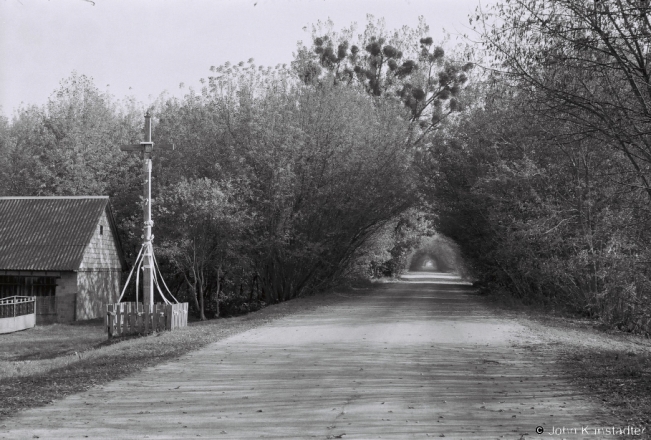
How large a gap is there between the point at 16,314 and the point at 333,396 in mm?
21889

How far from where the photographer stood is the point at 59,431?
6.93 meters

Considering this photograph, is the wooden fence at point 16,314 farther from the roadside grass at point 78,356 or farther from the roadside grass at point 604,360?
the roadside grass at point 604,360

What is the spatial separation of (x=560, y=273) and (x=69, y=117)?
34.3 m

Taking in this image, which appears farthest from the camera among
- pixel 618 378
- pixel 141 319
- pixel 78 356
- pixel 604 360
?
pixel 141 319

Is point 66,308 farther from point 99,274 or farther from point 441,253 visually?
point 441,253

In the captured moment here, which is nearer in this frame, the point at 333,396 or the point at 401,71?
the point at 333,396

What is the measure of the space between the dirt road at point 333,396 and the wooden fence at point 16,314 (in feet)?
47.7

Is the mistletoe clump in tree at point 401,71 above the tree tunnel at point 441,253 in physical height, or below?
above

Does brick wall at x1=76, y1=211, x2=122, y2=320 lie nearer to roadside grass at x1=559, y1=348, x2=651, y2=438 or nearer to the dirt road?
the dirt road

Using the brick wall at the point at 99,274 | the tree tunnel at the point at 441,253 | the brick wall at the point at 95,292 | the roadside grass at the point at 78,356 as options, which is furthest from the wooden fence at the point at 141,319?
the tree tunnel at the point at 441,253

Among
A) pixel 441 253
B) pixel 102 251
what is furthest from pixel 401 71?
pixel 441 253

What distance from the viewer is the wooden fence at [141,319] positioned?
16578mm

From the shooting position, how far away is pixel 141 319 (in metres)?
16.7

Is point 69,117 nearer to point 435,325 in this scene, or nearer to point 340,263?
point 340,263
